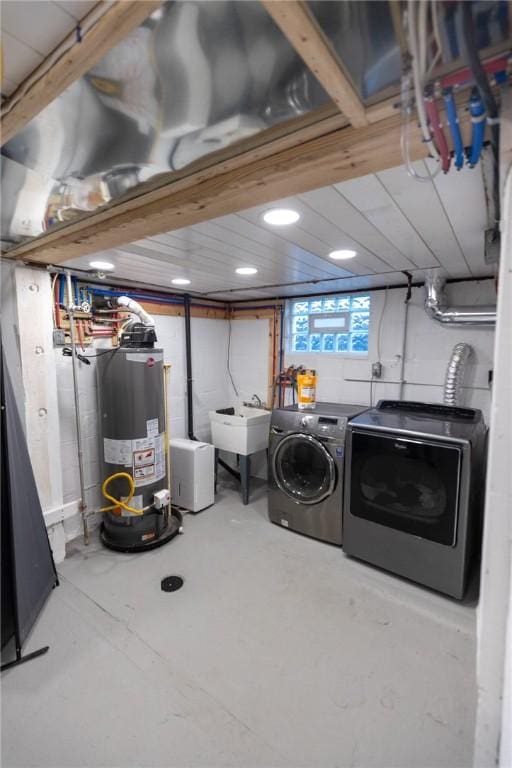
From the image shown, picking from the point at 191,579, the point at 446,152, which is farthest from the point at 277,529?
the point at 446,152

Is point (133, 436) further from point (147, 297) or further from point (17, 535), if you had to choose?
point (147, 297)

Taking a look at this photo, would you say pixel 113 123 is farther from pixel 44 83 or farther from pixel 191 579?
pixel 191 579

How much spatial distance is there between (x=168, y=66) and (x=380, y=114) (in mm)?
492

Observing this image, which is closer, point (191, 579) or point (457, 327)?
point (191, 579)

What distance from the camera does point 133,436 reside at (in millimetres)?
2611

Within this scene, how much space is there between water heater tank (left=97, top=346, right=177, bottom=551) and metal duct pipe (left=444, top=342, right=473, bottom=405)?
227 centimetres

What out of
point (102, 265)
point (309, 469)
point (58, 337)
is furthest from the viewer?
point (309, 469)

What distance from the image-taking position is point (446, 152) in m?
0.83

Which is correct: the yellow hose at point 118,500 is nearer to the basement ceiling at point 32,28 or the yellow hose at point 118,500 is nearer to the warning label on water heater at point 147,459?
the warning label on water heater at point 147,459

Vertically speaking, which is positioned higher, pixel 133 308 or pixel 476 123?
pixel 476 123

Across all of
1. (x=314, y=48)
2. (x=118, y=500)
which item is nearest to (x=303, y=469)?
(x=118, y=500)

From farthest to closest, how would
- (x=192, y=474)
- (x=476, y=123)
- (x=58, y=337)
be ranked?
(x=192, y=474), (x=58, y=337), (x=476, y=123)

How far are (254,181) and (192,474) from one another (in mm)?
2622

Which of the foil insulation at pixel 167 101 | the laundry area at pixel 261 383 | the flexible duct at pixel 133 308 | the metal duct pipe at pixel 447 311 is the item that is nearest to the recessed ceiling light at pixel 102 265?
the laundry area at pixel 261 383
